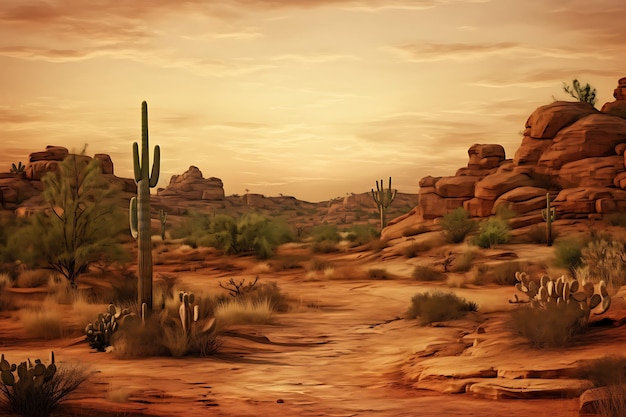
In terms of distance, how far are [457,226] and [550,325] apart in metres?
27.0

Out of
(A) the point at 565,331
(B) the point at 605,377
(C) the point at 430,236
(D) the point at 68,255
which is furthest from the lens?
(C) the point at 430,236

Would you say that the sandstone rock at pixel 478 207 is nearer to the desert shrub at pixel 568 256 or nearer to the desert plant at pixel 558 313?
the desert shrub at pixel 568 256

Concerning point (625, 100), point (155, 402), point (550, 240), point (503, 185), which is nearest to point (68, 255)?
point (155, 402)

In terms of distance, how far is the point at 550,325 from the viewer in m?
10.2

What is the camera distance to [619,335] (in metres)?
10.3

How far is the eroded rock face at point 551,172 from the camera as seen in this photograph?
1474 inches

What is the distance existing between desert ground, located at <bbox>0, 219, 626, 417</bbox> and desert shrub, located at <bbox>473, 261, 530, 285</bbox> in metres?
5.65

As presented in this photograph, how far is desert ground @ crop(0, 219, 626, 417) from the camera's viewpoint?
26.6 feet

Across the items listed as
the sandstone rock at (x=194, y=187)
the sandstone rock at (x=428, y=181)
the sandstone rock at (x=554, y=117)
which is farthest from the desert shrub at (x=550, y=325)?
the sandstone rock at (x=194, y=187)

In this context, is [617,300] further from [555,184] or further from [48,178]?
[555,184]

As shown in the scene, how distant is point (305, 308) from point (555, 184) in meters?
26.1

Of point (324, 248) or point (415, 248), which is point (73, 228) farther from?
point (324, 248)

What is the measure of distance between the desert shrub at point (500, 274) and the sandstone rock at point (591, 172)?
13690mm

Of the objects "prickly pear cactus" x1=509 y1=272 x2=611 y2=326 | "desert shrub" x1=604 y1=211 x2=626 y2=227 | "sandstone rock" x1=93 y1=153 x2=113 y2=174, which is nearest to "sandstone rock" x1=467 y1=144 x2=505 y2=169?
"desert shrub" x1=604 y1=211 x2=626 y2=227
